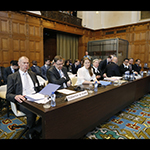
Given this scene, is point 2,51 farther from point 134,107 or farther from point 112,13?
point 112,13

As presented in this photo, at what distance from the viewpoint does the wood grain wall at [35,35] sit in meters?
6.70

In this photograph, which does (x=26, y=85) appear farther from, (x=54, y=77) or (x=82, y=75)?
(x=82, y=75)

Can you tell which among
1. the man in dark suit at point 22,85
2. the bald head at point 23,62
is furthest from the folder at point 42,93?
the bald head at point 23,62

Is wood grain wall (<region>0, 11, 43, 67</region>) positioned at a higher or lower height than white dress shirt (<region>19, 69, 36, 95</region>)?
higher

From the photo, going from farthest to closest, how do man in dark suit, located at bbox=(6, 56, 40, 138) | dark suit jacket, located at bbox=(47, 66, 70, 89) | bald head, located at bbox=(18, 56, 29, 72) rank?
dark suit jacket, located at bbox=(47, 66, 70, 89), bald head, located at bbox=(18, 56, 29, 72), man in dark suit, located at bbox=(6, 56, 40, 138)

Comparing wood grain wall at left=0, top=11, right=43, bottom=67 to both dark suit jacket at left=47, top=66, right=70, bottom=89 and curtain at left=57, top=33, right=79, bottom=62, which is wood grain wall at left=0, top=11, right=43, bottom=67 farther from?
dark suit jacket at left=47, top=66, right=70, bottom=89

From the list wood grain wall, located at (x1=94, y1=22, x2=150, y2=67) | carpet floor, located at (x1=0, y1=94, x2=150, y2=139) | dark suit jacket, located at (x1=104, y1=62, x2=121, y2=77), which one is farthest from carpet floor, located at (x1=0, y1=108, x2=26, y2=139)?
wood grain wall, located at (x1=94, y1=22, x2=150, y2=67)

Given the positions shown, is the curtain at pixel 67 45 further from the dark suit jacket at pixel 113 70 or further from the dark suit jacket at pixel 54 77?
the dark suit jacket at pixel 54 77

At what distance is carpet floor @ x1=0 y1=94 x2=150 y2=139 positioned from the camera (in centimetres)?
241

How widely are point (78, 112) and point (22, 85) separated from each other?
1127 mm

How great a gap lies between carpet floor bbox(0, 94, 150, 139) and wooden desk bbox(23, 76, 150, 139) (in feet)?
0.75

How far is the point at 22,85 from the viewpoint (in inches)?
91.6

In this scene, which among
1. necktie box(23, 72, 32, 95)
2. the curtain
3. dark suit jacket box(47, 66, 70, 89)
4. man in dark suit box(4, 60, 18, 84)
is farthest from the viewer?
the curtain

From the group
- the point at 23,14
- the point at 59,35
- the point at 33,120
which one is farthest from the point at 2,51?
the point at 33,120
